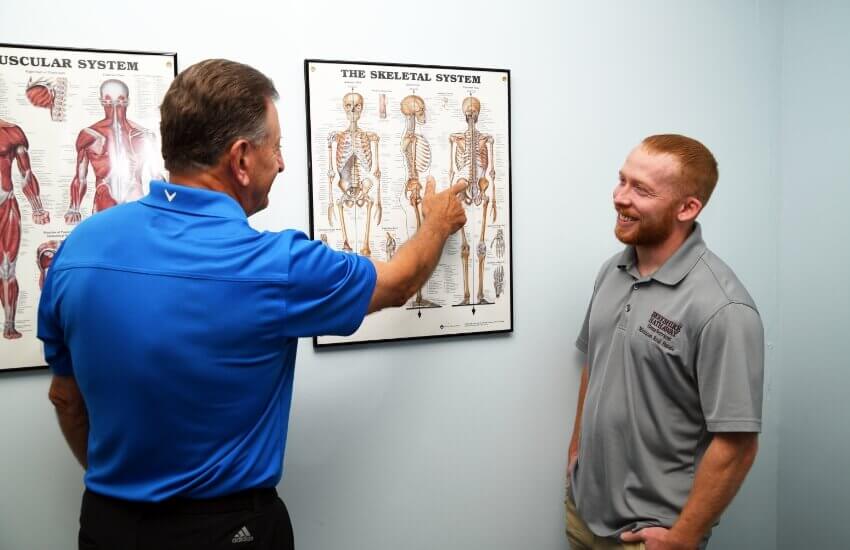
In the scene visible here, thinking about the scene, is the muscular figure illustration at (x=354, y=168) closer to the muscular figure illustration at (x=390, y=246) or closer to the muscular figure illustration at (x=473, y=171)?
the muscular figure illustration at (x=390, y=246)

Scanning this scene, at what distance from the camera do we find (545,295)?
1831 mm

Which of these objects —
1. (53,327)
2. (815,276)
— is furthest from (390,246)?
(815,276)

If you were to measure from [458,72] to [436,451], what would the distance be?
1054mm

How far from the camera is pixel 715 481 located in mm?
1343

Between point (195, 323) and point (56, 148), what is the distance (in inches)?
27.2

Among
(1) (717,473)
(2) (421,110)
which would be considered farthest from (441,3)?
(1) (717,473)

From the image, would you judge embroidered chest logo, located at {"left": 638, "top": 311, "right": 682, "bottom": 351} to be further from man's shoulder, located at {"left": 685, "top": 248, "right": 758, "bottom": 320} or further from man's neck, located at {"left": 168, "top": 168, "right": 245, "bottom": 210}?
man's neck, located at {"left": 168, "top": 168, "right": 245, "bottom": 210}

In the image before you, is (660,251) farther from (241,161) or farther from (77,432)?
(77,432)

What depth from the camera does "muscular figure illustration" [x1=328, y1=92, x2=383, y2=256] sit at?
157 centimetres

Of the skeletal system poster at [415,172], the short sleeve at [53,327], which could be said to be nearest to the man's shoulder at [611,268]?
the skeletal system poster at [415,172]

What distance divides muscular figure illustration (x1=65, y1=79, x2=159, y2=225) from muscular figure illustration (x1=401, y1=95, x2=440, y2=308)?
0.62m

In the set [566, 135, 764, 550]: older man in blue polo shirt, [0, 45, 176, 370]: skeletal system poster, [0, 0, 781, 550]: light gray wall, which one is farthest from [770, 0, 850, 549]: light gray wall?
[0, 45, 176, 370]: skeletal system poster

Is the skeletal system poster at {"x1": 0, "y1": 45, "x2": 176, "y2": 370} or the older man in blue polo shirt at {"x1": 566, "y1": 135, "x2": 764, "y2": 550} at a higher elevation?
the skeletal system poster at {"x1": 0, "y1": 45, "x2": 176, "y2": 370}

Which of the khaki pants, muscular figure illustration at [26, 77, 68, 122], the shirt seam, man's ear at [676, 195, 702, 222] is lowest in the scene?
the khaki pants
